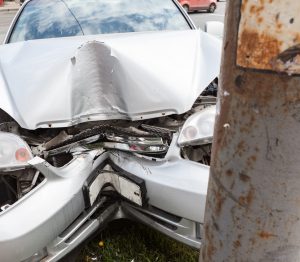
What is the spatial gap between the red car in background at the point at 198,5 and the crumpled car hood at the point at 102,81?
1573 centimetres

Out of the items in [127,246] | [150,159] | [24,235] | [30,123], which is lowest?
[127,246]

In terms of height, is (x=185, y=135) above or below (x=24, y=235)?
above

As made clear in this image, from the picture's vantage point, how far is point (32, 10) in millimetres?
3773

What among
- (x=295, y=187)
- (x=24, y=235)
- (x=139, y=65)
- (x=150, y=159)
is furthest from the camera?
(x=139, y=65)

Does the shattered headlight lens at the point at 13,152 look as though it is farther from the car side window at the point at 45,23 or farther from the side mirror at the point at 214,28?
the side mirror at the point at 214,28

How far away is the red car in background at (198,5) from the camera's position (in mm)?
17641

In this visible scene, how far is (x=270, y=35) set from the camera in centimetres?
71

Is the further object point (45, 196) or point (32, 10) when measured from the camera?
point (32, 10)

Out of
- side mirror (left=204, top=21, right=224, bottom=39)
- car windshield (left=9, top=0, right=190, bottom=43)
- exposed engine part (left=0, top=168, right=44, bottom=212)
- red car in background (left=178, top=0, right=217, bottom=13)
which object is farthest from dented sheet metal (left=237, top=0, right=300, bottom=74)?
red car in background (left=178, top=0, right=217, bottom=13)

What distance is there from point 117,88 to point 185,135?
549 mm

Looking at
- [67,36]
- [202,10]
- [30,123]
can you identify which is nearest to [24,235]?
[30,123]

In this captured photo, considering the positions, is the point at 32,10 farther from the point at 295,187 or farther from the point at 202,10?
the point at 202,10

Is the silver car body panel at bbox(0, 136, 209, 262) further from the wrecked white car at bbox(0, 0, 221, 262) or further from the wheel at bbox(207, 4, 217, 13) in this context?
the wheel at bbox(207, 4, 217, 13)

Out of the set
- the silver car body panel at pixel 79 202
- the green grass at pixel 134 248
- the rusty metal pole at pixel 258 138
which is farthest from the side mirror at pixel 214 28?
the rusty metal pole at pixel 258 138
